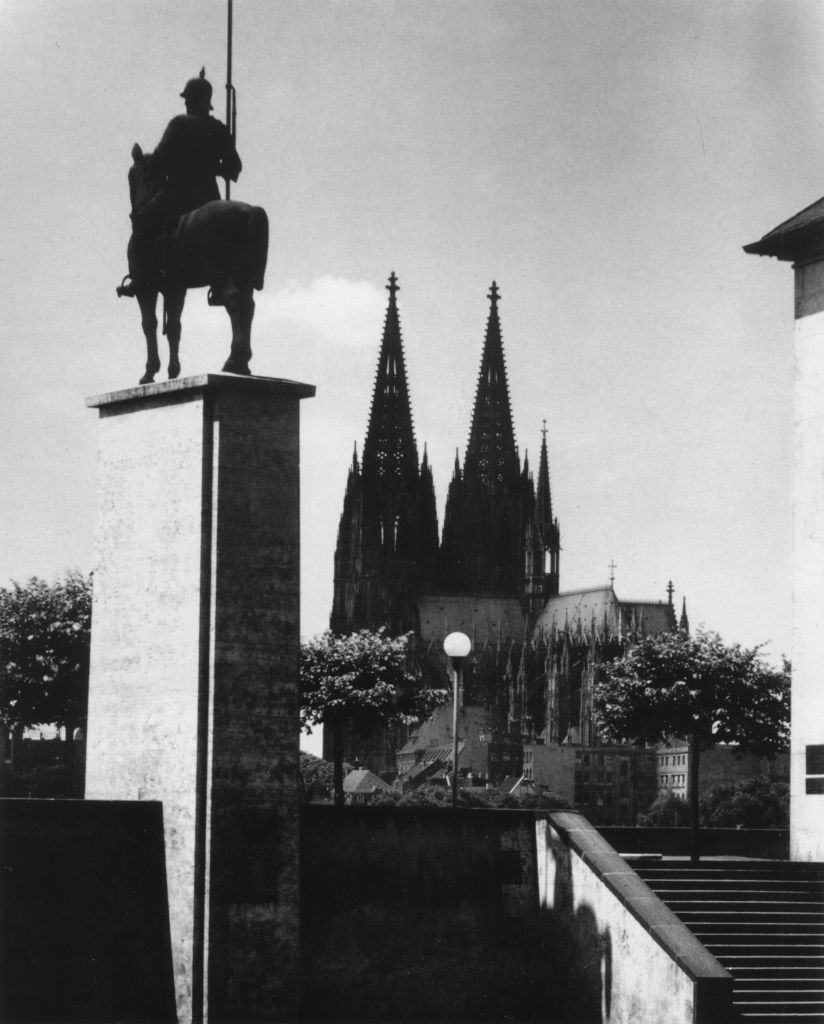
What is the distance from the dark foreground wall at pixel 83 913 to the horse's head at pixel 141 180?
694 cm

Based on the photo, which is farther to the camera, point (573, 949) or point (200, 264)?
point (573, 949)

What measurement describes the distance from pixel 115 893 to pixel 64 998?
3.96 feet

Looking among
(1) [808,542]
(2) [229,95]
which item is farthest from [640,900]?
(2) [229,95]

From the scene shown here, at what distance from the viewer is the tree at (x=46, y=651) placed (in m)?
46.3

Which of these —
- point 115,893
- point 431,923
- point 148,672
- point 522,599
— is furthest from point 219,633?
point 522,599

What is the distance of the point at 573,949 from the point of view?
72.5 ft

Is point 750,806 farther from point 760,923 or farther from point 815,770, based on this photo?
point 760,923

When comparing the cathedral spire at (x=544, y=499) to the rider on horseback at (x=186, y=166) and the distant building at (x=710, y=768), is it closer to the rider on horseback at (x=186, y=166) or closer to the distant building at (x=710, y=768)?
the distant building at (x=710, y=768)

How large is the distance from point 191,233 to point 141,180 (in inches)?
39.7

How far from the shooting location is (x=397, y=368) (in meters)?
150

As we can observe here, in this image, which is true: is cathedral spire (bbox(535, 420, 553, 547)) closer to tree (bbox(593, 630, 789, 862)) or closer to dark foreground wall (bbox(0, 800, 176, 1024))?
tree (bbox(593, 630, 789, 862))

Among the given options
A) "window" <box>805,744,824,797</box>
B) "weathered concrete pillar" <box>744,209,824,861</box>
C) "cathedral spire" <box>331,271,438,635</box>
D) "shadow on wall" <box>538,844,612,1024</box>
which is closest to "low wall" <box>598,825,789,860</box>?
"weathered concrete pillar" <box>744,209,824,861</box>

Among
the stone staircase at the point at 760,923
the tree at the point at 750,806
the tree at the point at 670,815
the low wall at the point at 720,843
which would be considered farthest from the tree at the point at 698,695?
the tree at the point at 670,815

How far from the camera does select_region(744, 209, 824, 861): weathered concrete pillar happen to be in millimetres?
27938
